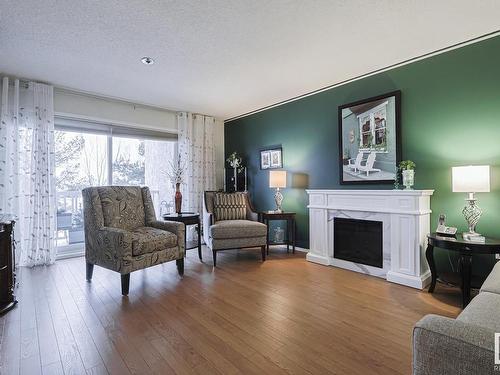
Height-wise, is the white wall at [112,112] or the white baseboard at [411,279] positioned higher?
the white wall at [112,112]

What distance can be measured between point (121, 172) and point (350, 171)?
11.6 ft

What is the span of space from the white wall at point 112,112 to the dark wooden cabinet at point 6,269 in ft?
6.88

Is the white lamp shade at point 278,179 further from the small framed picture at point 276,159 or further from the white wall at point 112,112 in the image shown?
the white wall at point 112,112

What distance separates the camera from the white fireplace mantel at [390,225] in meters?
2.66

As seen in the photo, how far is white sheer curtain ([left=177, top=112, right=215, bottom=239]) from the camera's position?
4.80 m

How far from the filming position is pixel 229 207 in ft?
13.3

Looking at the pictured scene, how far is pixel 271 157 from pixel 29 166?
344 centimetres

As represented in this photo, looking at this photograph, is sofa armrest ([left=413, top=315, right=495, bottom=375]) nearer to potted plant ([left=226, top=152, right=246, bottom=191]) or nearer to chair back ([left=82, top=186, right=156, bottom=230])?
chair back ([left=82, top=186, right=156, bottom=230])

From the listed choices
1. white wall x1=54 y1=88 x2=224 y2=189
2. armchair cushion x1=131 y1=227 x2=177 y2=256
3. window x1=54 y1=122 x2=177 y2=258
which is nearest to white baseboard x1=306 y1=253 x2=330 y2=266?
armchair cushion x1=131 y1=227 x2=177 y2=256

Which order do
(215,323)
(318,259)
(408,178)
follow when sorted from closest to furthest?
(215,323) → (408,178) → (318,259)

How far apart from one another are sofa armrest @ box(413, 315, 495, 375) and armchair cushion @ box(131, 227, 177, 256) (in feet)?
7.73

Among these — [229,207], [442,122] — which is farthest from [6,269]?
[442,122]

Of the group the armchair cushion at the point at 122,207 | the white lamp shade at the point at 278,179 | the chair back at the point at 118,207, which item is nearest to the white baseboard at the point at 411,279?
the white lamp shade at the point at 278,179

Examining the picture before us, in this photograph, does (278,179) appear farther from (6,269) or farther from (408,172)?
(6,269)
